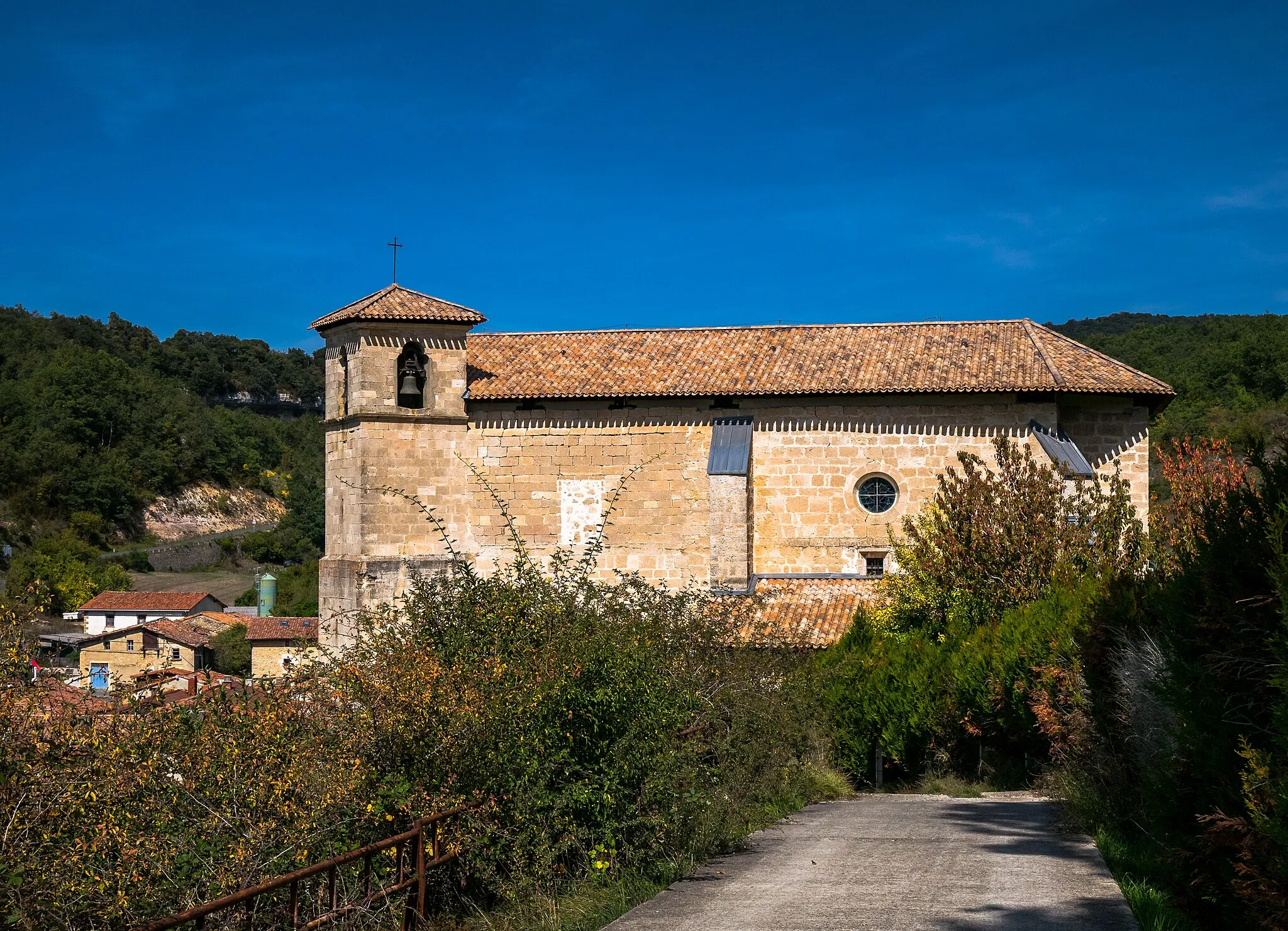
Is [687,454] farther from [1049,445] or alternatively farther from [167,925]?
[167,925]

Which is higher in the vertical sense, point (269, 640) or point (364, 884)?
point (364, 884)

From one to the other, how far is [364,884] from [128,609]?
50820 millimetres

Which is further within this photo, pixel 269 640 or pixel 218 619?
pixel 218 619

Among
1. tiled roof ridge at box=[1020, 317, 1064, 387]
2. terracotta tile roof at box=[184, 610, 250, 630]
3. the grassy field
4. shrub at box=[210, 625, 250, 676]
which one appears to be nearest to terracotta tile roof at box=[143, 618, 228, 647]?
terracotta tile roof at box=[184, 610, 250, 630]

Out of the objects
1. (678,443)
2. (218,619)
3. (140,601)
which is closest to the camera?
(678,443)

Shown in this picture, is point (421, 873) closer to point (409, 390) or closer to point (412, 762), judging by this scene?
point (412, 762)

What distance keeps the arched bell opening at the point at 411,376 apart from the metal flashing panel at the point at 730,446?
5715mm

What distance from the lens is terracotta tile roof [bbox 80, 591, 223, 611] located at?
2088 inches

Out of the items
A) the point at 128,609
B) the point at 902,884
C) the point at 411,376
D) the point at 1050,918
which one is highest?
the point at 411,376

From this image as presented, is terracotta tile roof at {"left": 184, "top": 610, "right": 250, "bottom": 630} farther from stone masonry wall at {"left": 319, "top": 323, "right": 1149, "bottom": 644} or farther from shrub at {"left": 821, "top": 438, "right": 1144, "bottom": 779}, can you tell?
shrub at {"left": 821, "top": 438, "right": 1144, "bottom": 779}

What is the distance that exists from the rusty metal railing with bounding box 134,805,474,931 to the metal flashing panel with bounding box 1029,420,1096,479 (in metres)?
16.5

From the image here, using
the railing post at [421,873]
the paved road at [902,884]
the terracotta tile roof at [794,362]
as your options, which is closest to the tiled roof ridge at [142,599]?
the terracotta tile roof at [794,362]

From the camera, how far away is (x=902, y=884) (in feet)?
25.2

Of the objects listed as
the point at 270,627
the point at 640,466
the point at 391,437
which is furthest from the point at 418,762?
the point at 270,627
